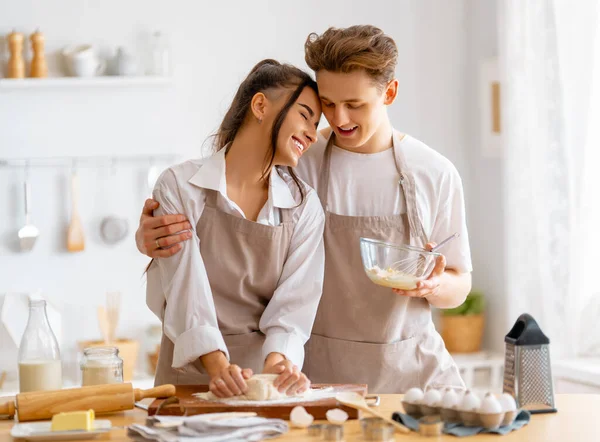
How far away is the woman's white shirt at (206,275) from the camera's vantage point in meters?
1.96

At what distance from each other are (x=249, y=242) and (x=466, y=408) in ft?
2.32

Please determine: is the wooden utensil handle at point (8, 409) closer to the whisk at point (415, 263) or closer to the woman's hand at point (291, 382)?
the woman's hand at point (291, 382)

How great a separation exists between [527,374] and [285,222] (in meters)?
0.67

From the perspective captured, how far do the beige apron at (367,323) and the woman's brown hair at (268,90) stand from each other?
20 cm

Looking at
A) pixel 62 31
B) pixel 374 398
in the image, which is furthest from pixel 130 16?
pixel 374 398

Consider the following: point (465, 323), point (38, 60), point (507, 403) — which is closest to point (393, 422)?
point (507, 403)

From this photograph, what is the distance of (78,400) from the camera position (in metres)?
1.73

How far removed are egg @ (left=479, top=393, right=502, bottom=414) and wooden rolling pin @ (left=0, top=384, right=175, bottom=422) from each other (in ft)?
2.02

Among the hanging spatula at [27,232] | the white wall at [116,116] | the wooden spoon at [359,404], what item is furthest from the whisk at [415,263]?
the hanging spatula at [27,232]

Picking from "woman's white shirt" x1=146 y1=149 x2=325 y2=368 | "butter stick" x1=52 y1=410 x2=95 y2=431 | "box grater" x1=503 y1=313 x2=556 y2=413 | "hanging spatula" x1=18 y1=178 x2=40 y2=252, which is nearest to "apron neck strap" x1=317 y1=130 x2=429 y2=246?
"woman's white shirt" x1=146 y1=149 x2=325 y2=368

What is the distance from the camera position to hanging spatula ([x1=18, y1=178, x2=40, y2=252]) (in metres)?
4.10

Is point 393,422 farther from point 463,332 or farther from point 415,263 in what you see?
point 463,332

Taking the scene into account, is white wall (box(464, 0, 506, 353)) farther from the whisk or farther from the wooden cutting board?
the wooden cutting board

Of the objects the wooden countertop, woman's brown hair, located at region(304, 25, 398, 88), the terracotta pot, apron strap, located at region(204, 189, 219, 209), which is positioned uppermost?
woman's brown hair, located at region(304, 25, 398, 88)
